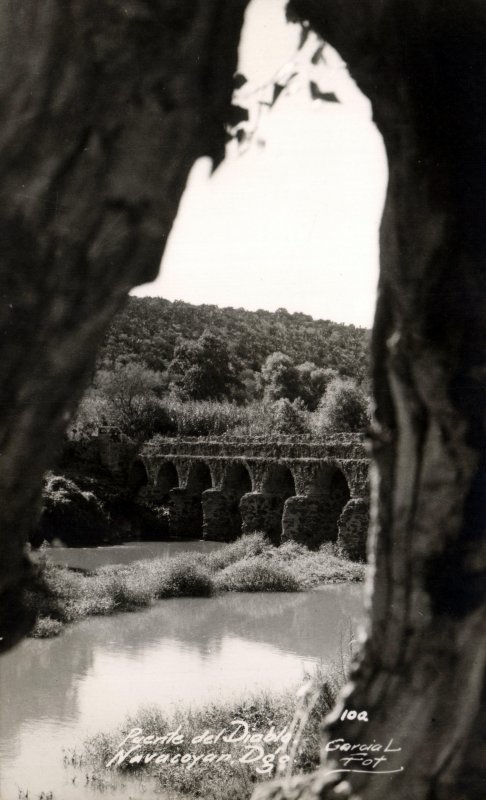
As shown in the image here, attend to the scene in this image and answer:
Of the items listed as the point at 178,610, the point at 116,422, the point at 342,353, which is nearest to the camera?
the point at 342,353

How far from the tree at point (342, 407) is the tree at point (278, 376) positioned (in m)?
0.58

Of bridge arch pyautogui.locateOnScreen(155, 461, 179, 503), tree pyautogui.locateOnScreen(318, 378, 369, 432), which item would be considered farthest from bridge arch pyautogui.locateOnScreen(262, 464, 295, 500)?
tree pyautogui.locateOnScreen(318, 378, 369, 432)

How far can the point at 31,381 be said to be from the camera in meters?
1.08

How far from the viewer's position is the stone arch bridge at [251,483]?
2672 cm

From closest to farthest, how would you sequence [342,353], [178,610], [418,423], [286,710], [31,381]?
1. [31,381]
2. [418,423]
3. [286,710]
4. [342,353]
5. [178,610]

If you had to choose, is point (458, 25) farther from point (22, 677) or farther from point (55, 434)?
point (22, 677)

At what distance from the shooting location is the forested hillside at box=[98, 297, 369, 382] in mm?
9414

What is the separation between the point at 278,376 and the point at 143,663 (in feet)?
21.7

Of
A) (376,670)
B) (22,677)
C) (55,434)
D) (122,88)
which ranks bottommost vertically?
(22,677)

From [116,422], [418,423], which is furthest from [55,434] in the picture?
[116,422]

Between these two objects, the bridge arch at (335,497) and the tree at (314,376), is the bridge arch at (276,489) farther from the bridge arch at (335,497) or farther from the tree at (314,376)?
the tree at (314,376)

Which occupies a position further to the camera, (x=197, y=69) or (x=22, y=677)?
(x=22, y=677)

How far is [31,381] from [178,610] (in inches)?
722

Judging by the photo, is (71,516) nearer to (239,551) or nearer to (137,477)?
(239,551)
